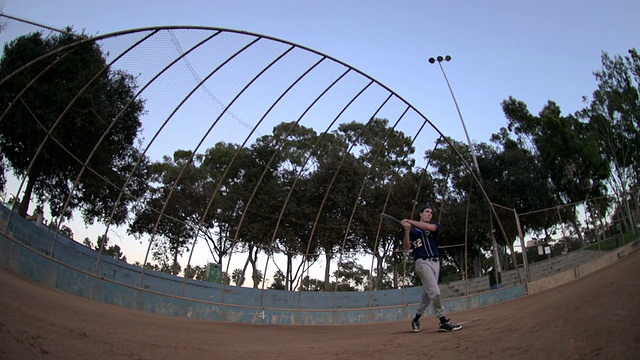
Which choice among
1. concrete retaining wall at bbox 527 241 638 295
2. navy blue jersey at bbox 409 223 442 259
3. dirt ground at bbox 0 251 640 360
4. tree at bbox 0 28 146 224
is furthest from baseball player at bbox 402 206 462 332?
concrete retaining wall at bbox 527 241 638 295

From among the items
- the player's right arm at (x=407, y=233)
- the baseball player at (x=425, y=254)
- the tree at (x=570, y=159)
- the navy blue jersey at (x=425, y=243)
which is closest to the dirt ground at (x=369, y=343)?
the baseball player at (x=425, y=254)

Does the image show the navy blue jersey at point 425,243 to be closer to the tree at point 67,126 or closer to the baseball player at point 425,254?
the baseball player at point 425,254

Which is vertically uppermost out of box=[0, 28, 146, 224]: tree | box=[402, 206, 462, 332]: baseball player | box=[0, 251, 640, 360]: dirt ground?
box=[0, 28, 146, 224]: tree

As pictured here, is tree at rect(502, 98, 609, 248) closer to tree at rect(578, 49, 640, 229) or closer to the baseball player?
tree at rect(578, 49, 640, 229)

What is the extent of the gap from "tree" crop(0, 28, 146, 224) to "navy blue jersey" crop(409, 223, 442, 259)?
11.4 m

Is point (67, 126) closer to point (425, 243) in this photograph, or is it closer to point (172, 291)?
point (172, 291)

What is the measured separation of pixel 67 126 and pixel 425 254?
14878 mm

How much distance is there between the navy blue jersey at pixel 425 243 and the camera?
6.58m

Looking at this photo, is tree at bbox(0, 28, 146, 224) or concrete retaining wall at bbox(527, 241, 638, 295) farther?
concrete retaining wall at bbox(527, 241, 638, 295)

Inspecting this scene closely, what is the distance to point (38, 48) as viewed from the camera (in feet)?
58.5

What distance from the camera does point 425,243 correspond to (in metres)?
6.61

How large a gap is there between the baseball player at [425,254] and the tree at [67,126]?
37.3ft

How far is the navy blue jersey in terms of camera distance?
6.58 m

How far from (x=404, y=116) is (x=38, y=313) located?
39.9ft
